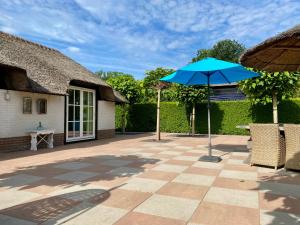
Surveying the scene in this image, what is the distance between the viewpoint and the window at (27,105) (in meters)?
9.35

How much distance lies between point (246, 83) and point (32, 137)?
8.62 meters

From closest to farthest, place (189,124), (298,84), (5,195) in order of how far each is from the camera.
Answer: (5,195), (298,84), (189,124)

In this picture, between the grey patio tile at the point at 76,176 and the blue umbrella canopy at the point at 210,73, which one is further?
the blue umbrella canopy at the point at 210,73

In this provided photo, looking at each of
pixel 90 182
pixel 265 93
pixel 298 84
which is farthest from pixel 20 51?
pixel 298 84

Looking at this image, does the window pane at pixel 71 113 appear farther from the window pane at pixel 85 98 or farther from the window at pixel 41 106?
the window at pixel 41 106

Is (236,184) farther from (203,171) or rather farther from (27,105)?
(27,105)

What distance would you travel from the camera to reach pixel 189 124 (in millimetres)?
16797

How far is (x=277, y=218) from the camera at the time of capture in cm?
326

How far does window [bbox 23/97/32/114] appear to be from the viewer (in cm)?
935

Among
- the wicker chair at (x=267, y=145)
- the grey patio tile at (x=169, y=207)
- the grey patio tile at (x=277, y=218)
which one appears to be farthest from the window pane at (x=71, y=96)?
the grey patio tile at (x=277, y=218)

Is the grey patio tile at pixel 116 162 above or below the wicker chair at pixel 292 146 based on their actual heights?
below

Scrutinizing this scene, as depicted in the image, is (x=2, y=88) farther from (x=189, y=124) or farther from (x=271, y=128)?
(x=189, y=124)

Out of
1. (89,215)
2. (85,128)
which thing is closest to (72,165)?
(89,215)

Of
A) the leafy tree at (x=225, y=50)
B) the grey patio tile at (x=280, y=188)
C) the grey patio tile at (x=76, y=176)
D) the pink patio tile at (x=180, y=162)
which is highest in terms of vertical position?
the leafy tree at (x=225, y=50)
